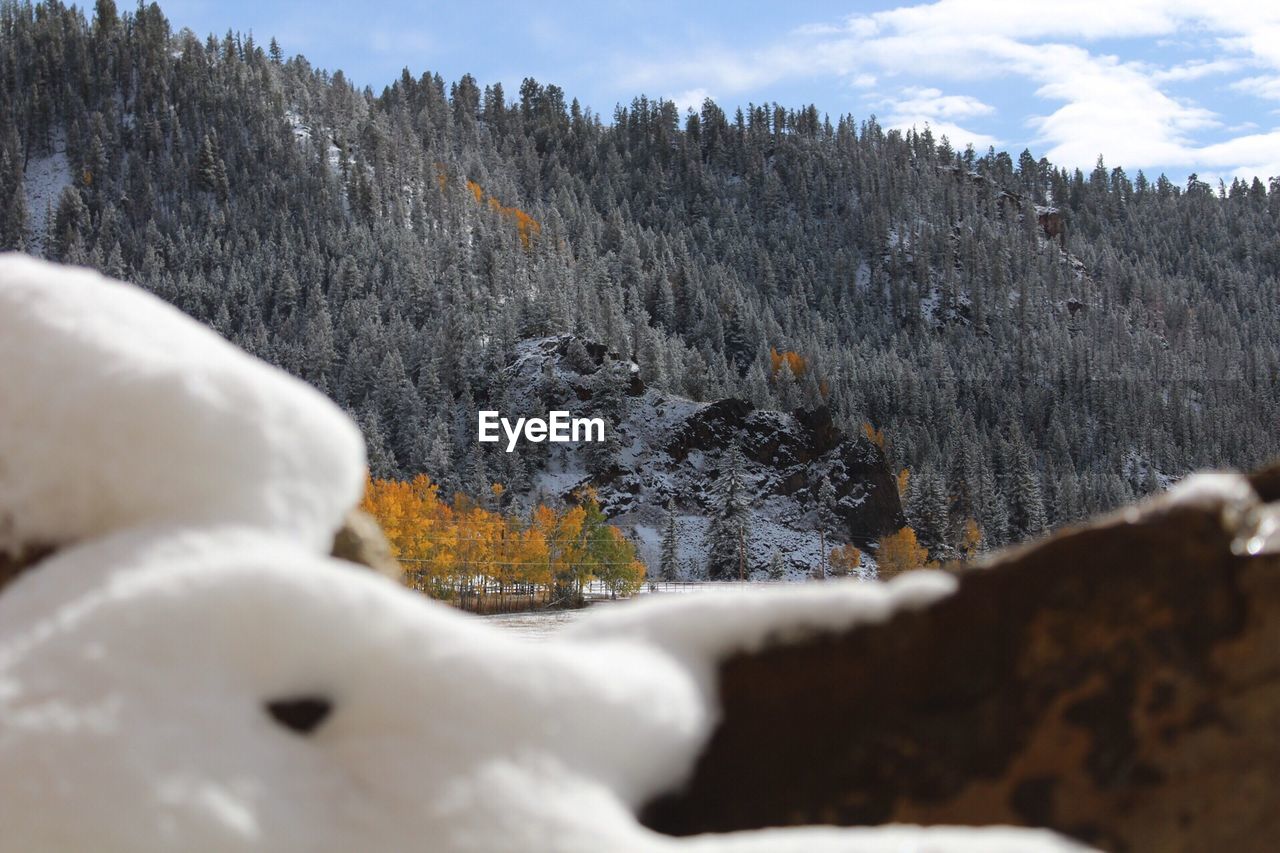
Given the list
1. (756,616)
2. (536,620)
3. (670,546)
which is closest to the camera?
(756,616)

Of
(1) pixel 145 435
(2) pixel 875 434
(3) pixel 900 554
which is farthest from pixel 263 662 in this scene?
(2) pixel 875 434

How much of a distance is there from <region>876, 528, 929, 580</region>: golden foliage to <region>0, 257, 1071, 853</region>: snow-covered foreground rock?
382ft

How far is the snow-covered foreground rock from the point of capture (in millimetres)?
2795

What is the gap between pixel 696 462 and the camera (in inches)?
5295

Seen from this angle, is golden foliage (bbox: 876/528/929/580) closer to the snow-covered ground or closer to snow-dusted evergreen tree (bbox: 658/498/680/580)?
snow-dusted evergreen tree (bbox: 658/498/680/580)

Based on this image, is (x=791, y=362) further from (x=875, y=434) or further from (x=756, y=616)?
(x=756, y=616)

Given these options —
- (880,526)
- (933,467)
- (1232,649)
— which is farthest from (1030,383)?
(1232,649)

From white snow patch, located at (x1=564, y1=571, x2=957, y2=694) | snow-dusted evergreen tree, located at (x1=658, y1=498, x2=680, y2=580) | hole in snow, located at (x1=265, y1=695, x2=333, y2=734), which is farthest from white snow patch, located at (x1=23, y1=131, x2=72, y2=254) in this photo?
white snow patch, located at (x1=564, y1=571, x2=957, y2=694)

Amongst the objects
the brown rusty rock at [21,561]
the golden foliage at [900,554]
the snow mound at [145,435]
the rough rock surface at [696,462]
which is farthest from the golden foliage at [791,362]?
the brown rusty rock at [21,561]

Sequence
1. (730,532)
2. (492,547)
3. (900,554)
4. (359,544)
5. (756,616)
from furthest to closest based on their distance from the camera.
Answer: (900,554) < (730,532) < (492,547) < (359,544) < (756,616)

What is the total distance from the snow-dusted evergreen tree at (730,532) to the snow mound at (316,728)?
108 metres

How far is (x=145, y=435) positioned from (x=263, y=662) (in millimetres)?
842

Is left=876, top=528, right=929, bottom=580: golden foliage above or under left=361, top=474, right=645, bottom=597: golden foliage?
under

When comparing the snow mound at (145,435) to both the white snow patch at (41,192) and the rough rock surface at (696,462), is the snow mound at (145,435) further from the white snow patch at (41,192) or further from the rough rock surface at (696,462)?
the white snow patch at (41,192)
